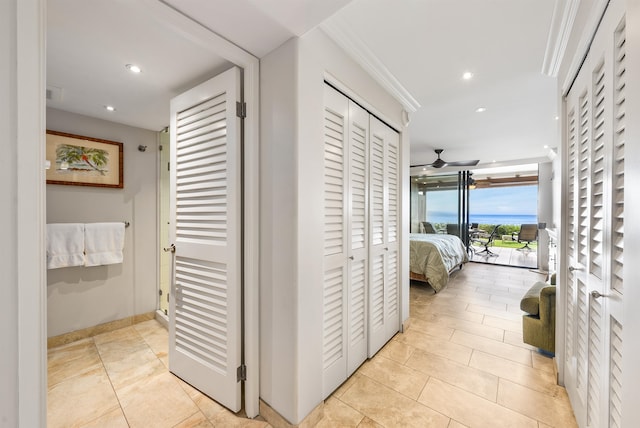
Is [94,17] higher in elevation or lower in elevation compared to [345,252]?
higher

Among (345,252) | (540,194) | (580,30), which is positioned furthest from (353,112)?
(540,194)

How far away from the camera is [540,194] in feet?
18.2

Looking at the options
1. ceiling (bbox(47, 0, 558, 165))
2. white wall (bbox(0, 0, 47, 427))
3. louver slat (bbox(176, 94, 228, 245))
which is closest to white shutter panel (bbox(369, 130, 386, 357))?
ceiling (bbox(47, 0, 558, 165))

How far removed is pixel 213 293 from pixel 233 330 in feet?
0.89

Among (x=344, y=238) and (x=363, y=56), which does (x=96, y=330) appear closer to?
(x=344, y=238)

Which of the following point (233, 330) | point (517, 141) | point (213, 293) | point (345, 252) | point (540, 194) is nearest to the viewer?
point (233, 330)

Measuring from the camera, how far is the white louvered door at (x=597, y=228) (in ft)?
3.12

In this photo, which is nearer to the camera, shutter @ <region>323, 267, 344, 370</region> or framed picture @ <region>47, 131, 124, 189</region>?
shutter @ <region>323, 267, 344, 370</region>

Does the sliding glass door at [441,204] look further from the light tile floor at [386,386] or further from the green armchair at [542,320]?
the green armchair at [542,320]

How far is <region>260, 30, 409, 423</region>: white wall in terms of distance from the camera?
4.48 feet

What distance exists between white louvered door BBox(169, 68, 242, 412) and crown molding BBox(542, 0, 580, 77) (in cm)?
187

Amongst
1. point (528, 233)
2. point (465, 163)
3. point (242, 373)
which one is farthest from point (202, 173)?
point (528, 233)

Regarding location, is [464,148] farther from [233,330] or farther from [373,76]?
[233,330]

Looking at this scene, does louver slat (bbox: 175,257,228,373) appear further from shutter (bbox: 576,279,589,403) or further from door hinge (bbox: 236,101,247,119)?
shutter (bbox: 576,279,589,403)
